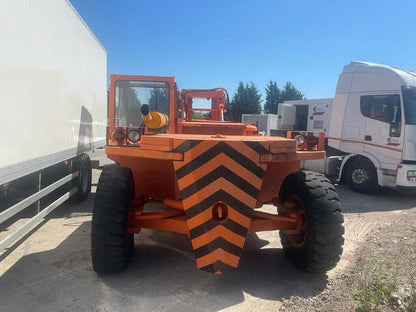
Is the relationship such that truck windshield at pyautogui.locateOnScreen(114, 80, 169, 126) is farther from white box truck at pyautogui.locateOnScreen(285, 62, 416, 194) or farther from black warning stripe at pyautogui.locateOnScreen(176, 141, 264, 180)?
white box truck at pyautogui.locateOnScreen(285, 62, 416, 194)

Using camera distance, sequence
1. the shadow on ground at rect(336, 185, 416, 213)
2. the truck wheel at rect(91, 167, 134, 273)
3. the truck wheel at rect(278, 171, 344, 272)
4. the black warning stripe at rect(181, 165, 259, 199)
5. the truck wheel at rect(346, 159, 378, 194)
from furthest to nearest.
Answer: the truck wheel at rect(346, 159, 378, 194) < the shadow on ground at rect(336, 185, 416, 213) < the truck wheel at rect(278, 171, 344, 272) < the truck wheel at rect(91, 167, 134, 273) < the black warning stripe at rect(181, 165, 259, 199)

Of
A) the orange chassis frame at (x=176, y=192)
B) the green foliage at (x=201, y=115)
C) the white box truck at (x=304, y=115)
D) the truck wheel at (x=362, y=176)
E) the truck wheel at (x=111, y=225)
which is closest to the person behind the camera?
the orange chassis frame at (x=176, y=192)

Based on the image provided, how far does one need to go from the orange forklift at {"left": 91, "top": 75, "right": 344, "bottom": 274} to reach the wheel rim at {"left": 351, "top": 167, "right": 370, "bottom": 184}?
5157 millimetres

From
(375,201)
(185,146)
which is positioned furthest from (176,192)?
(375,201)

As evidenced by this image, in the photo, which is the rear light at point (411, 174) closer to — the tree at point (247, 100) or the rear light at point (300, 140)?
the rear light at point (300, 140)

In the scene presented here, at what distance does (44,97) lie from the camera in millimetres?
4016

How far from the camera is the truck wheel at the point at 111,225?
3.21 metres

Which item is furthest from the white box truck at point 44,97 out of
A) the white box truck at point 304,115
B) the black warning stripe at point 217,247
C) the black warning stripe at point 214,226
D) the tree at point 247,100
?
the tree at point 247,100

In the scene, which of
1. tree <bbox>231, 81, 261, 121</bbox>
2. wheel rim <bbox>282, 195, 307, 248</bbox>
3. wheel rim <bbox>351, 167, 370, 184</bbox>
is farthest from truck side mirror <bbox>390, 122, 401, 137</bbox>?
tree <bbox>231, 81, 261, 121</bbox>

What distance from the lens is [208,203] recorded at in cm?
292

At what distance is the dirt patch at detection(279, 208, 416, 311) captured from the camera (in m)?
2.88

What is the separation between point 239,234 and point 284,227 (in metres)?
0.81

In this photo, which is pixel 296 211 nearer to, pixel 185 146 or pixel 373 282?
pixel 373 282

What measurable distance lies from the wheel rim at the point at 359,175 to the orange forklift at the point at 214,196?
5157 mm
